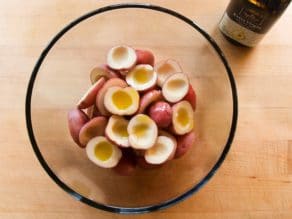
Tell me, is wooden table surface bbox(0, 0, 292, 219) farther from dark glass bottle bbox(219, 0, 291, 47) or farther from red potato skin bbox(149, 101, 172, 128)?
red potato skin bbox(149, 101, 172, 128)

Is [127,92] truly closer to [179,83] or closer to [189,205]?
[179,83]

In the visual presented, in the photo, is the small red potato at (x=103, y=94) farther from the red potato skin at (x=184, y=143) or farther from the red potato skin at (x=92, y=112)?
the red potato skin at (x=184, y=143)

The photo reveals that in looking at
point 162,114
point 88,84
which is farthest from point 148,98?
point 88,84

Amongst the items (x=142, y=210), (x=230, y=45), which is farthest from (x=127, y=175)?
(x=230, y=45)

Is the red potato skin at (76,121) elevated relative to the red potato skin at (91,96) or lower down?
lower down

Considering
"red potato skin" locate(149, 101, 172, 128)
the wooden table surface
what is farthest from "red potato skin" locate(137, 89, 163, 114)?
the wooden table surface

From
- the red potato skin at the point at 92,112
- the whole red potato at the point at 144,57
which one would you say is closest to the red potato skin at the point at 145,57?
the whole red potato at the point at 144,57
